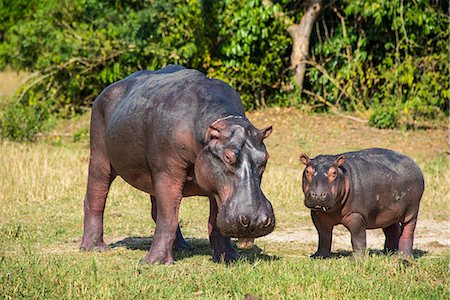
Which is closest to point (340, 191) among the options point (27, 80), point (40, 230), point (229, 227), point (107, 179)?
point (229, 227)

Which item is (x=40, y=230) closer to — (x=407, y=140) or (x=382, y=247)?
(x=382, y=247)

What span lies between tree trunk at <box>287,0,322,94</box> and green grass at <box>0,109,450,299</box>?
1729 millimetres

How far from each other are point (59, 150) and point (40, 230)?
6.09 m

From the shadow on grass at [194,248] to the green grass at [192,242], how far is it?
0.04 feet

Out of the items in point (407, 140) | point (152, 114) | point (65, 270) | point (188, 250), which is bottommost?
point (407, 140)

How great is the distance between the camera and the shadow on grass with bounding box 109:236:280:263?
27.5 ft

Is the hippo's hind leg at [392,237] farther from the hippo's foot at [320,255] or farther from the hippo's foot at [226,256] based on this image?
the hippo's foot at [226,256]

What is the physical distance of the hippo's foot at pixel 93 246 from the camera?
892 centimetres

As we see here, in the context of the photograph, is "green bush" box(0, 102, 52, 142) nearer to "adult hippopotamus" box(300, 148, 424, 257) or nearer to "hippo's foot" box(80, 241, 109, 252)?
"hippo's foot" box(80, 241, 109, 252)

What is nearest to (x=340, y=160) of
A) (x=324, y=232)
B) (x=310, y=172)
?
(x=310, y=172)

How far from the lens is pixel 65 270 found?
23.1 feet

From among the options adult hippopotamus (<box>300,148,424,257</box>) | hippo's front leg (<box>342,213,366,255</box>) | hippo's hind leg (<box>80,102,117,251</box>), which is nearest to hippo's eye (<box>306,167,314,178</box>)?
adult hippopotamus (<box>300,148,424,257</box>)

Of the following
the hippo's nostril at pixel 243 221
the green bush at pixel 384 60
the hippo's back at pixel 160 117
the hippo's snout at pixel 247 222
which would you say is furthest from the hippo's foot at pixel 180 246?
the green bush at pixel 384 60

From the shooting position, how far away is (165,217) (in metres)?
7.79
